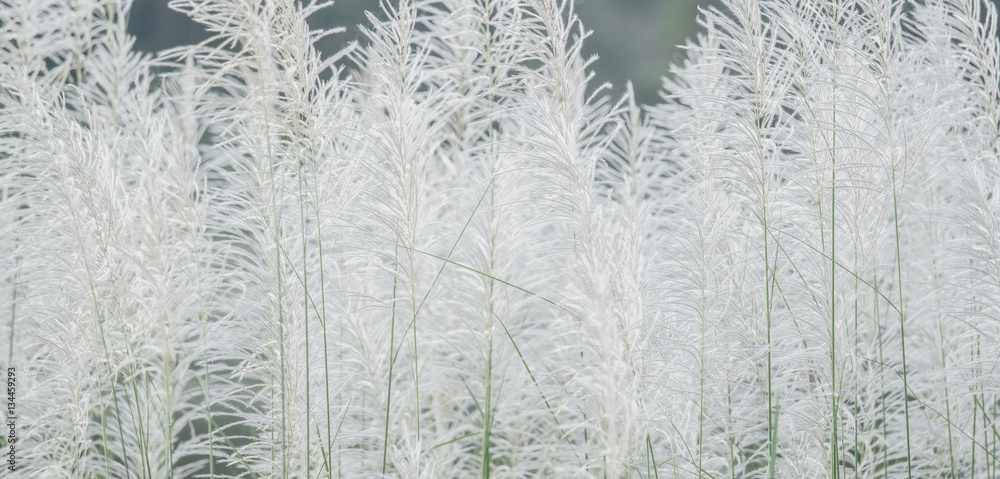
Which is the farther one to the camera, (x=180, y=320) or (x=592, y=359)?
(x=180, y=320)

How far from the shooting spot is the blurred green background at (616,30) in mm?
9609

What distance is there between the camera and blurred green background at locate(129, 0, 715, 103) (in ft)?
31.5

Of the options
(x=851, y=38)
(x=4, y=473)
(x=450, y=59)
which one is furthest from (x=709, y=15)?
(x=4, y=473)

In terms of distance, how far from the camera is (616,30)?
37.2 feet

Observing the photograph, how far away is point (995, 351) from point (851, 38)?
0.90m

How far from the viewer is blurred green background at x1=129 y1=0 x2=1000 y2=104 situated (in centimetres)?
961

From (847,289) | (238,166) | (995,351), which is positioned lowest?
(995,351)

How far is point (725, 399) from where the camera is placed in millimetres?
1853

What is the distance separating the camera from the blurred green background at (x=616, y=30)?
9.61 metres

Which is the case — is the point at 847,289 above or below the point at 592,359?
above

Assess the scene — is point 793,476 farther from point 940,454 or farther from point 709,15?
point 709,15

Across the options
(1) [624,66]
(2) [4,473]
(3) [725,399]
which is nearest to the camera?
(3) [725,399]

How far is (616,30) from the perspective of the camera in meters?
11.4

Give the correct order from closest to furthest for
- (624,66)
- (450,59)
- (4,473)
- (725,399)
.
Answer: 1. (725,399)
2. (4,473)
3. (450,59)
4. (624,66)
